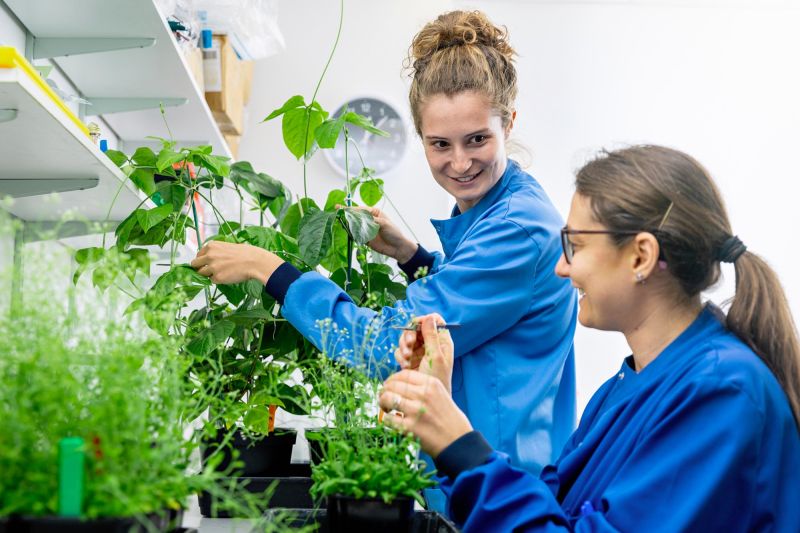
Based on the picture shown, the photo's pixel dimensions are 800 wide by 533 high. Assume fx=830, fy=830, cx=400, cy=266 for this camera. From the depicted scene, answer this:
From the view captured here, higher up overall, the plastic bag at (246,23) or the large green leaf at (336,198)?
the plastic bag at (246,23)

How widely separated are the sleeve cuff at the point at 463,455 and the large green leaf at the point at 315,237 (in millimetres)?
615

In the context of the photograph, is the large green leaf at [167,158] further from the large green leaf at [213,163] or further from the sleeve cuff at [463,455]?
the sleeve cuff at [463,455]

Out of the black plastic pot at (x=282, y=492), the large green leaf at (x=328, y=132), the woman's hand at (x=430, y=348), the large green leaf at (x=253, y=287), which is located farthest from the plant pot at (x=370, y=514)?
the large green leaf at (x=328, y=132)

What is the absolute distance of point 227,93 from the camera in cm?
323

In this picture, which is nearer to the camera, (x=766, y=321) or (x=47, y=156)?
(x=766, y=321)

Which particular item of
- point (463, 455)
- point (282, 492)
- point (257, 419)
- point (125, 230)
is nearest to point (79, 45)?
point (125, 230)

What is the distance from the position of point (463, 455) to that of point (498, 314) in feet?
1.55

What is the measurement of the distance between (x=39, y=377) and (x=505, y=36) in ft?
4.68

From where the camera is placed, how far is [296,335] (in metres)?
1.75

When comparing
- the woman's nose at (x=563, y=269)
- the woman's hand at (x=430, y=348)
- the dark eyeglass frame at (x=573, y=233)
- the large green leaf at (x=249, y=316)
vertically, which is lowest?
the woman's hand at (x=430, y=348)

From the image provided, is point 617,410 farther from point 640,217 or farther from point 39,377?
point 39,377

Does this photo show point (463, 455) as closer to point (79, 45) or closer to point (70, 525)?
point (70, 525)

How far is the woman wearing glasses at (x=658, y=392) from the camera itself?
1.04 meters

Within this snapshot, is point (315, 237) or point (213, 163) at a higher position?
point (213, 163)
